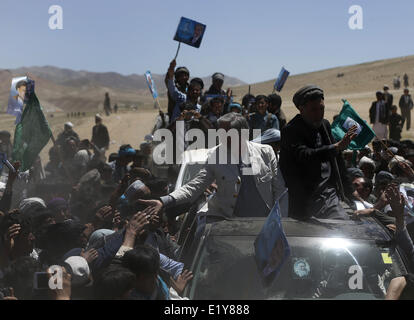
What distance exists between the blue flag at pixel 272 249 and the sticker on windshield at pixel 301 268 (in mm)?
277

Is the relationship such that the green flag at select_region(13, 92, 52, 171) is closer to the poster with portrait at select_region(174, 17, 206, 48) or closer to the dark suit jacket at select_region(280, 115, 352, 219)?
the poster with portrait at select_region(174, 17, 206, 48)

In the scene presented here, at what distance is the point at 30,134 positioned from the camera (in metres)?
7.87

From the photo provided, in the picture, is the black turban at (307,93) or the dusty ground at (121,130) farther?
the dusty ground at (121,130)

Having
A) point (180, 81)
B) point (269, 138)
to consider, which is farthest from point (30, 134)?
point (269, 138)

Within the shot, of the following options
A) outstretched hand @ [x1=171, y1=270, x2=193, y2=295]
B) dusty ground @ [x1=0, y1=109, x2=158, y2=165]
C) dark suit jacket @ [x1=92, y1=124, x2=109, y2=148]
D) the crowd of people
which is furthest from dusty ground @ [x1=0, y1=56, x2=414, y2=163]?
outstretched hand @ [x1=171, y1=270, x2=193, y2=295]

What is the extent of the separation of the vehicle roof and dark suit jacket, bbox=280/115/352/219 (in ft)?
1.92

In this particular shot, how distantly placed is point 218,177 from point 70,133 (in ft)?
32.6

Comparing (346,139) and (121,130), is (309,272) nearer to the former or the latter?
(346,139)

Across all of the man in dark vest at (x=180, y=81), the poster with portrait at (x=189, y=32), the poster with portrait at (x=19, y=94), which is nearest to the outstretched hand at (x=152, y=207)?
the poster with portrait at (x=19, y=94)

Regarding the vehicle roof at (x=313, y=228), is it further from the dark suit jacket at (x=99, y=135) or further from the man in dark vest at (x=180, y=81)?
the dark suit jacket at (x=99, y=135)

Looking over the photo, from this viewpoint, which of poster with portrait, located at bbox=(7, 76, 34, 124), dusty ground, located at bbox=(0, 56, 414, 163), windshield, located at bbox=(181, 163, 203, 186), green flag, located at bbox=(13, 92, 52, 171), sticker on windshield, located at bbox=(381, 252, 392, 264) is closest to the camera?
sticker on windshield, located at bbox=(381, 252, 392, 264)

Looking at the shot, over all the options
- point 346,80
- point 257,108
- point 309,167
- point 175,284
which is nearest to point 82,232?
point 175,284

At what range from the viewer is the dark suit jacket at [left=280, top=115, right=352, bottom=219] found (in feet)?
16.1

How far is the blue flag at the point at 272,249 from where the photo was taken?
11.2 feet
